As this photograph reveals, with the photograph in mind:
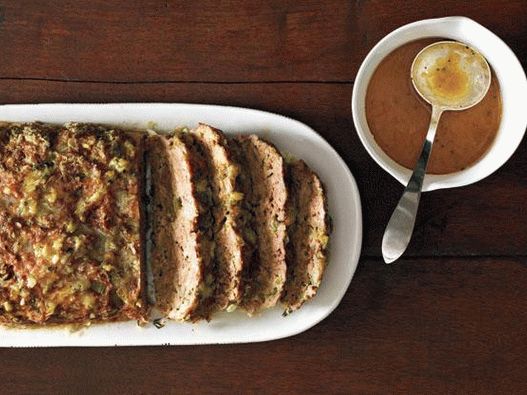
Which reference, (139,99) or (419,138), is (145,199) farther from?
(419,138)

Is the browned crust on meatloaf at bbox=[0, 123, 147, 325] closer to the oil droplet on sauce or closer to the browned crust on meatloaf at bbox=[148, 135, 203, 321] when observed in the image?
the browned crust on meatloaf at bbox=[148, 135, 203, 321]

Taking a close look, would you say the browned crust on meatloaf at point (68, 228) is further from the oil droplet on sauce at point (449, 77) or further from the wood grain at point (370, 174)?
the oil droplet on sauce at point (449, 77)

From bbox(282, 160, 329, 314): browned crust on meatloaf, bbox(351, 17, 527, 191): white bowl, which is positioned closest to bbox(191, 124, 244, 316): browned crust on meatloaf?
bbox(282, 160, 329, 314): browned crust on meatloaf

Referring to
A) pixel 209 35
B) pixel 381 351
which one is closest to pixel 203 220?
pixel 209 35

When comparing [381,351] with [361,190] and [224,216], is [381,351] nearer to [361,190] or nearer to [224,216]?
[361,190]

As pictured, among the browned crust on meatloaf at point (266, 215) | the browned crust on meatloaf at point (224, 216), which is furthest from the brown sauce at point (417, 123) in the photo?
the browned crust on meatloaf at point (224, 216)

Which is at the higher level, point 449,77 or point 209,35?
point 209,35
